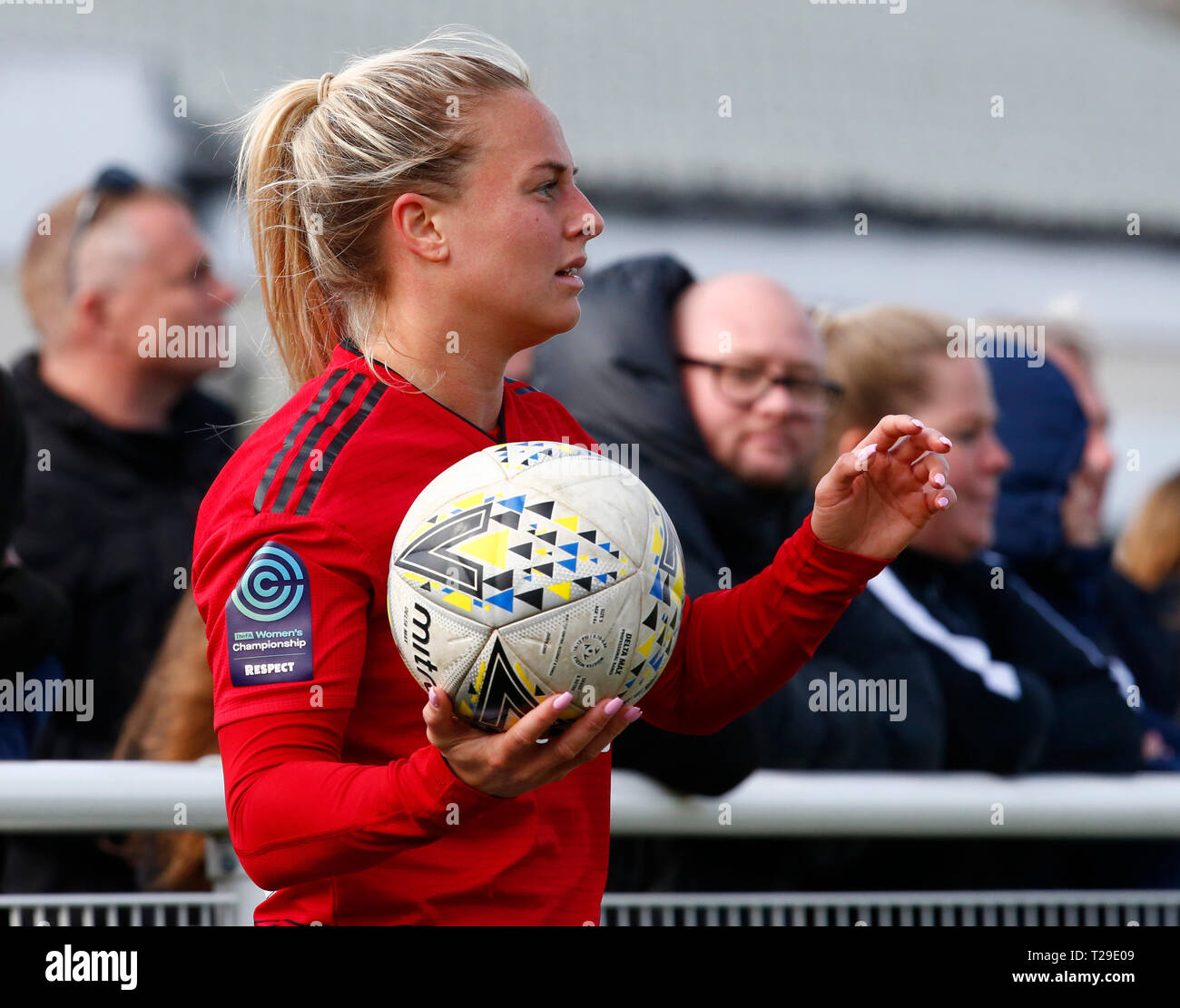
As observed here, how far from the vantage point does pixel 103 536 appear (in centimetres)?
430

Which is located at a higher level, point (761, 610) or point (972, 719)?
point (761, 610)

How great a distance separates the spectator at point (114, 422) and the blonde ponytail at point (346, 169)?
72.2 inches

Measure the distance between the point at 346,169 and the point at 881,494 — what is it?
0.92m

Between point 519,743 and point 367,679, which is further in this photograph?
point 367,679

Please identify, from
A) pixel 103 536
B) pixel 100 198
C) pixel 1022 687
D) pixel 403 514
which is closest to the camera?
pixel 403 514

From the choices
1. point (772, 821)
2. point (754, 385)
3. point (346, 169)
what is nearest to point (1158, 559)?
point (754, 385)

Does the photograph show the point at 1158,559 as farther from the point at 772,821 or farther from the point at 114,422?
the point at 114,422

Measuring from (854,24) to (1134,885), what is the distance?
6.61m

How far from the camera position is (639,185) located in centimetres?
766

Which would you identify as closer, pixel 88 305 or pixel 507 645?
pixel 507 645

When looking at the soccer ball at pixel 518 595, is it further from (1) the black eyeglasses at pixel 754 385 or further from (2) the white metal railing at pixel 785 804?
(1) the black eyeglasses at pixel 754 385

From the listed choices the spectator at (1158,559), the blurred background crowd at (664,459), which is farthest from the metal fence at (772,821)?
the spectator at (1158,559)
